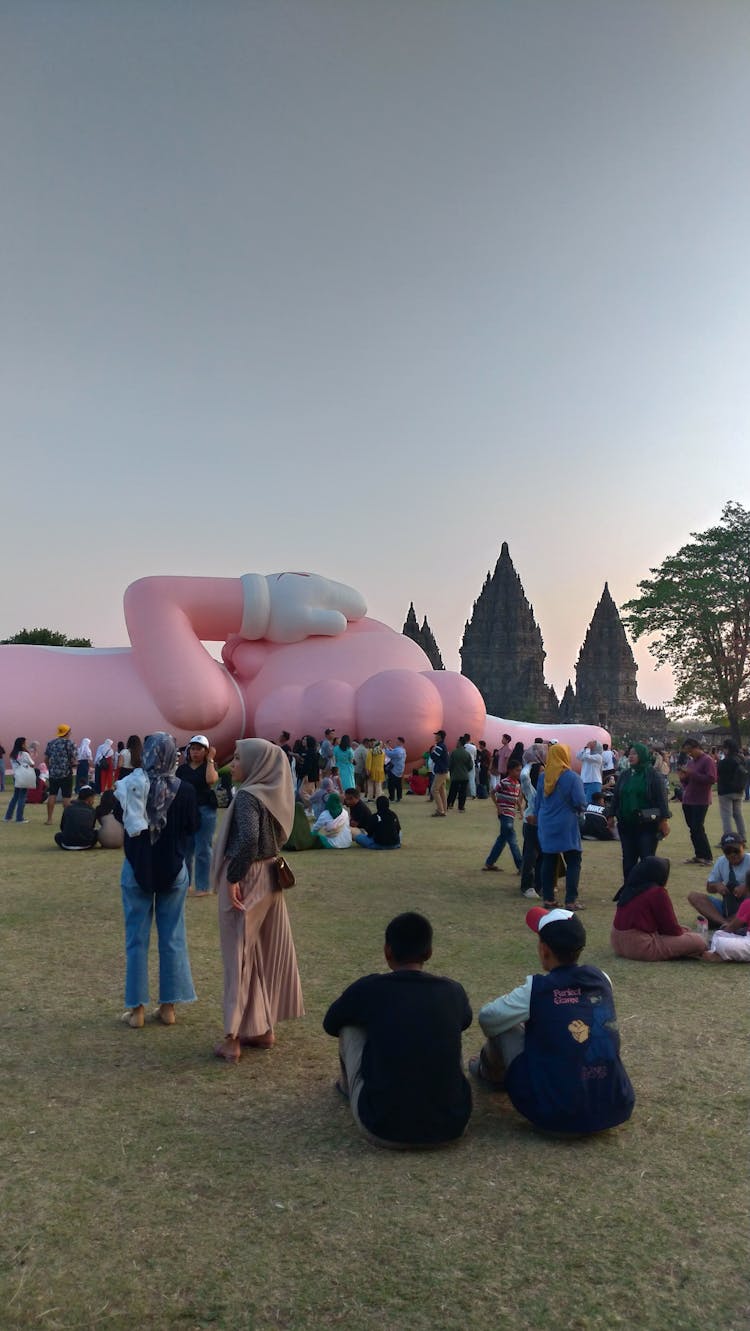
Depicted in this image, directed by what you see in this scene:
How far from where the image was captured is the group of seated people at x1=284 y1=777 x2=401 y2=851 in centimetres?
1069

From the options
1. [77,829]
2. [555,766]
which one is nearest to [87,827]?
[77,829]

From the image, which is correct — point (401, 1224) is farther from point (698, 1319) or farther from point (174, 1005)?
point (174, 1005)

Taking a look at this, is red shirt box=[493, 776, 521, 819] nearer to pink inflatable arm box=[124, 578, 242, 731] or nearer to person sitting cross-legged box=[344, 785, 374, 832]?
person sitting cross-legged box=[344, 785, 374, 832]

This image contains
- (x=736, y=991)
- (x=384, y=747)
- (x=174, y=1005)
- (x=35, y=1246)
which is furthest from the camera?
(x=384, y=747)

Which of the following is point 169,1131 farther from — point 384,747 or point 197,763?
point 384,747

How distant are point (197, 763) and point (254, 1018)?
2.83 m

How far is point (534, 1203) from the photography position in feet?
9.59

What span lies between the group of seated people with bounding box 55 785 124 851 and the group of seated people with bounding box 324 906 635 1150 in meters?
7.27

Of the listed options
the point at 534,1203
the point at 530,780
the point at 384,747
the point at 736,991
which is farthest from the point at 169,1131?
the point at 384,747

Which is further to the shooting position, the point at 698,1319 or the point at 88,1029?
the point at 88,1029

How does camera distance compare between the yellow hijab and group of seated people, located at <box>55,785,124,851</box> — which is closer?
the yellow hijab

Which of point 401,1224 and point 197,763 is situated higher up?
point 197,763

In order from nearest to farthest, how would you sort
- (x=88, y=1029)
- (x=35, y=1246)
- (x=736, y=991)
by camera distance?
(x=35, y=1246)
(x=88, y=1029)
(x=736, y=991)

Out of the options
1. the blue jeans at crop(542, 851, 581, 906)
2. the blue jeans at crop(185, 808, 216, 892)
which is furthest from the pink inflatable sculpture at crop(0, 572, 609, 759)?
the blue jeans at crop(542, 851, 581, 906)
